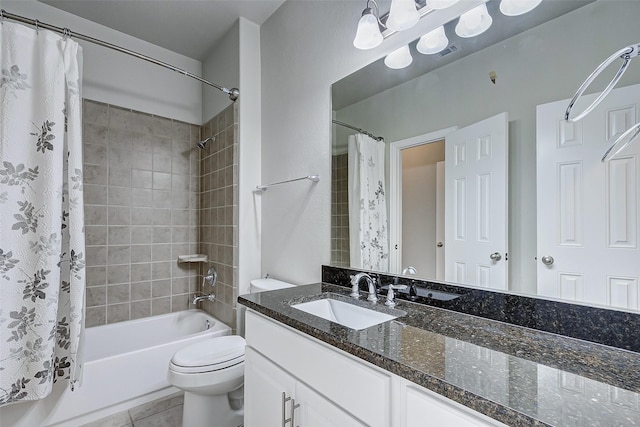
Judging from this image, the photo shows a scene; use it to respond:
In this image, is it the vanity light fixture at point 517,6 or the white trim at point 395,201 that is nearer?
the vanity light fixture at point 517,6

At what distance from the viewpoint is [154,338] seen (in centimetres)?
242

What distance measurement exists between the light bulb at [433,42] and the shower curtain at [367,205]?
0.43 metres

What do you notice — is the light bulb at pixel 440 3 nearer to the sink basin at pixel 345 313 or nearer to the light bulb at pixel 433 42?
the light bulb at pixel 433 42

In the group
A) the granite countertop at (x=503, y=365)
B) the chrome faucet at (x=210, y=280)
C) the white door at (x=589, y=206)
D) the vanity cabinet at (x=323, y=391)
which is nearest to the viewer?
the granite countertop at (x=503, y=365)

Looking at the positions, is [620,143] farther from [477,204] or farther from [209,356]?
[209,356]

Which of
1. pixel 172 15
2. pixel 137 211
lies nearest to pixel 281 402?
pixel 137 211

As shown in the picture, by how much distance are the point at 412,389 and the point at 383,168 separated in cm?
98

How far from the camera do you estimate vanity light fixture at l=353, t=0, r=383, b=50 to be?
→ 1.24 m

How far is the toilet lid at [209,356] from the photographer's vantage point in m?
1.53

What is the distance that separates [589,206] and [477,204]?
311 millimetres

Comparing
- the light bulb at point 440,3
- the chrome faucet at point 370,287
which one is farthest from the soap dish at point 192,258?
the light bulb at point 440,3

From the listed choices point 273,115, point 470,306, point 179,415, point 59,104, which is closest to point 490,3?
point 470,306

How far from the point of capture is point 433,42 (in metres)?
1.20

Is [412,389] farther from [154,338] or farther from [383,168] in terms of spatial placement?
[154,338]
